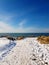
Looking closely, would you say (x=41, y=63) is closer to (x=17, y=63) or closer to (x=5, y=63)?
(x=17, y=63)

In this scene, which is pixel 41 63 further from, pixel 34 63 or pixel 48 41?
pixel 48 41

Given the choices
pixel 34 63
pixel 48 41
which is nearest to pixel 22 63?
pixel 34 63

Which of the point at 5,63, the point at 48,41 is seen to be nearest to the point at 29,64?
the point at 5,63

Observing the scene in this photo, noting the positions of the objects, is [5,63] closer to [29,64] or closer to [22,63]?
[22,63]

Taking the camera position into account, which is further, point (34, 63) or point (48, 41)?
point (48, 41)

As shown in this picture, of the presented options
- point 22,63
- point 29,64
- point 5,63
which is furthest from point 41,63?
point 5,63

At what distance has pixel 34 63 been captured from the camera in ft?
26.1

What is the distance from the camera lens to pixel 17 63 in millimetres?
7973

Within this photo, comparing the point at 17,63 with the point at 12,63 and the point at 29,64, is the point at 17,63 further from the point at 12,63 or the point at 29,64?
the point at 29,64

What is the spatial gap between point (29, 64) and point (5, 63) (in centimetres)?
175

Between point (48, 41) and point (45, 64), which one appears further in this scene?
point (48, 41)

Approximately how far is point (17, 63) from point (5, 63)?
875 mm

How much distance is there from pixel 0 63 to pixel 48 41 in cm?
1435

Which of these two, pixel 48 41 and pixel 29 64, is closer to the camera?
pixel 29 64
